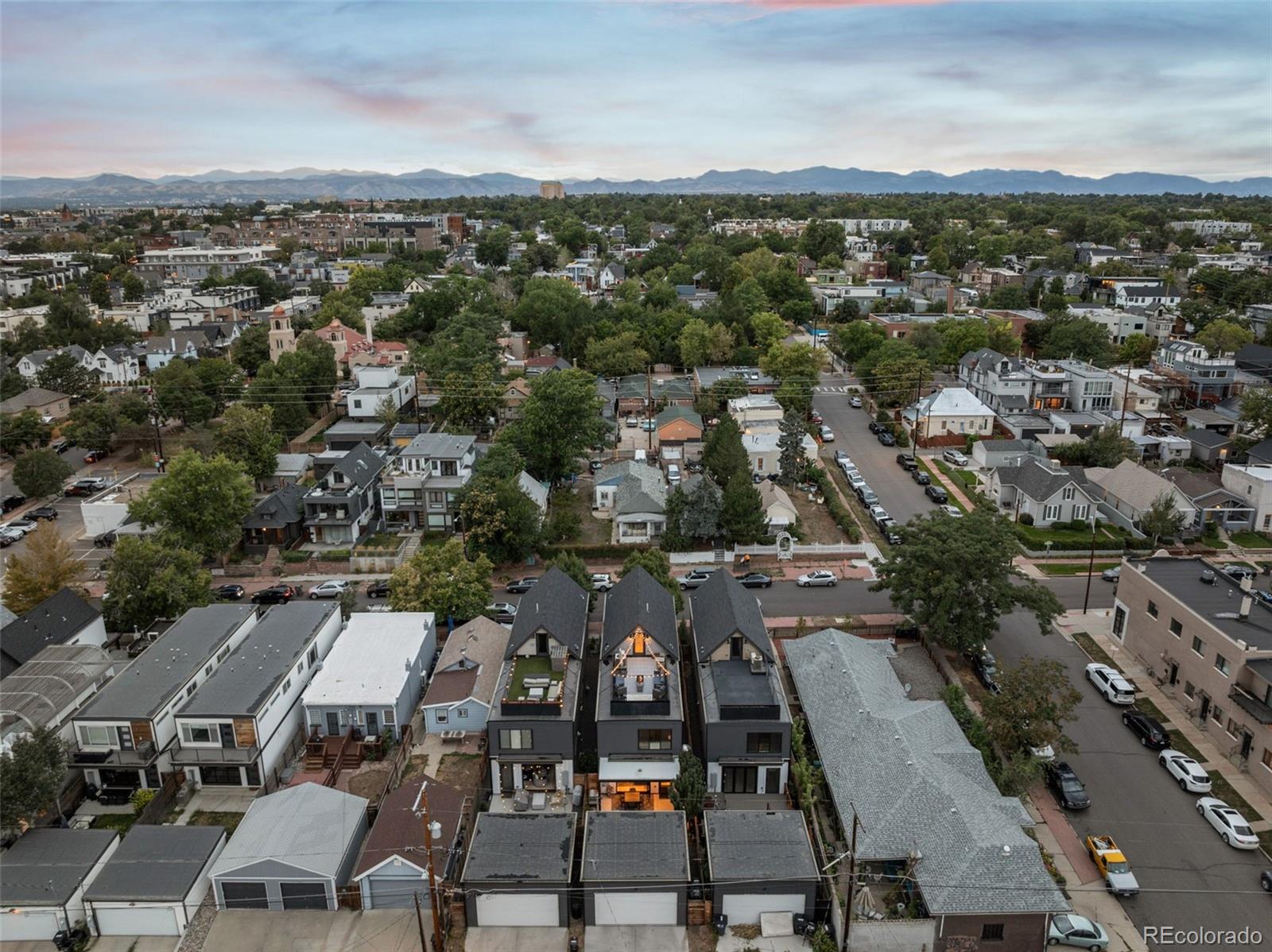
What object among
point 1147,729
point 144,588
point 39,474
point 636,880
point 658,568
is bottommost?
point 636,880

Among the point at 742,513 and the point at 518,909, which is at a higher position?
the point at 742,513

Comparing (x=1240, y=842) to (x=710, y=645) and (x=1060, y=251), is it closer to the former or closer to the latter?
(x=710, y=645)

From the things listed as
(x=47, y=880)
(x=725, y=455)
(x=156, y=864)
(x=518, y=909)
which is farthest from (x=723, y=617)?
(x=47, y=880)

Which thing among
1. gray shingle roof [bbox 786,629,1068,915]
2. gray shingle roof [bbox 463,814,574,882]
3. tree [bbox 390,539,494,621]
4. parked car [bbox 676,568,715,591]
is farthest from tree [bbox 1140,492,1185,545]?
gray shingle roof [bbox 463,814,574,882]

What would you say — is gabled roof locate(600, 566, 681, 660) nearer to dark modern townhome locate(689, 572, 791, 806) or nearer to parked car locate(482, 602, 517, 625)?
dark modern townhome locate(689, 572, 791, 806)

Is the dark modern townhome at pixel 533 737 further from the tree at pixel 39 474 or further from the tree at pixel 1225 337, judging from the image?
the tree at pixel 1225 337

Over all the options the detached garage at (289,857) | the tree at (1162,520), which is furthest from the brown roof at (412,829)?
the tree at (1162,520)

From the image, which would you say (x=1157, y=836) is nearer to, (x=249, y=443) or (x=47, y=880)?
(x=47, y=880)
